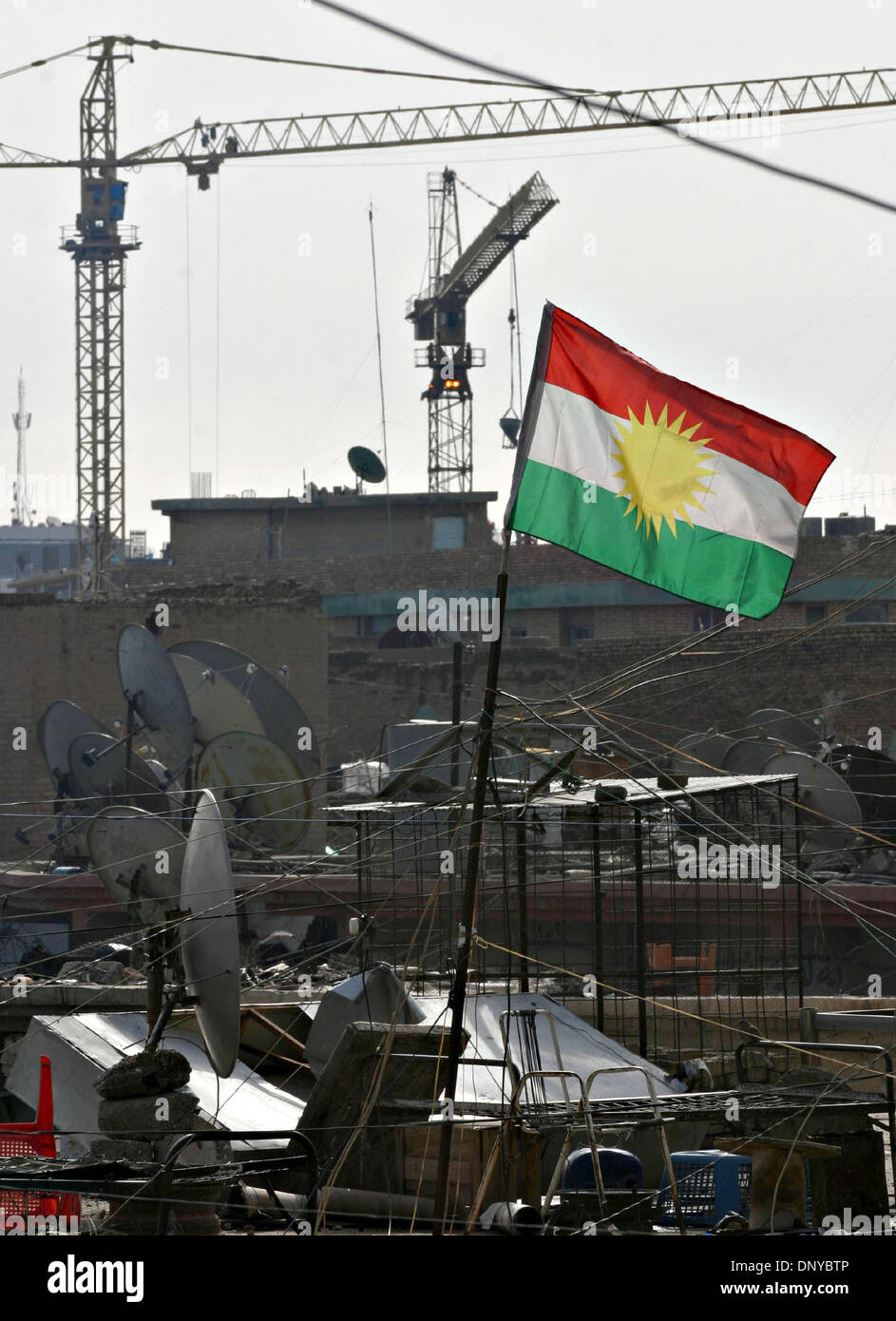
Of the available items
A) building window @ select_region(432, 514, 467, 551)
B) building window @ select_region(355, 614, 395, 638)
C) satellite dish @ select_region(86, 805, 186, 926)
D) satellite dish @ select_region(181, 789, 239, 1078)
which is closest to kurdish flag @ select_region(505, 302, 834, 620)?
satellite dish @ select_region(181, 789, 239, 1078)

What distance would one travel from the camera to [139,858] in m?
13.9

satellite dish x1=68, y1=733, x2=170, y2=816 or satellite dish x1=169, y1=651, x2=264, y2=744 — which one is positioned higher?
satellite dish x1=169, y1=651, x2=264, y2=744

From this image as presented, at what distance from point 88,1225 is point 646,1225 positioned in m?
2.65

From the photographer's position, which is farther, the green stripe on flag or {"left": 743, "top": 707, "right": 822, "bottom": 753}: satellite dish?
{"left": 743, "top": 707, "right": 822, "bottom": 753}: satellite dish

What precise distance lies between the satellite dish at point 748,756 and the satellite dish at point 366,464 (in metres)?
27.0

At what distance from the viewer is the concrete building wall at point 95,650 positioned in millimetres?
32500

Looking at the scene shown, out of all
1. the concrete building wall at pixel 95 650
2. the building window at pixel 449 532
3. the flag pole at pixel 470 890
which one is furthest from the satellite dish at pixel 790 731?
the building window at pixel 449 532

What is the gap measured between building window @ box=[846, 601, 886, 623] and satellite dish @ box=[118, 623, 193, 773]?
2402cm

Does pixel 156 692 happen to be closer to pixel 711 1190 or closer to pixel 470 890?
pixel 711 1190

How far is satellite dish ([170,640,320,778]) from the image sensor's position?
23562mm

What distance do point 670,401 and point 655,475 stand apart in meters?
0.34

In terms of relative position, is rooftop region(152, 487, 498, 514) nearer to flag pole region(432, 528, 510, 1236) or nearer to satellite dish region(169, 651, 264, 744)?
satellite dish region(169, 651, 264, 744)
